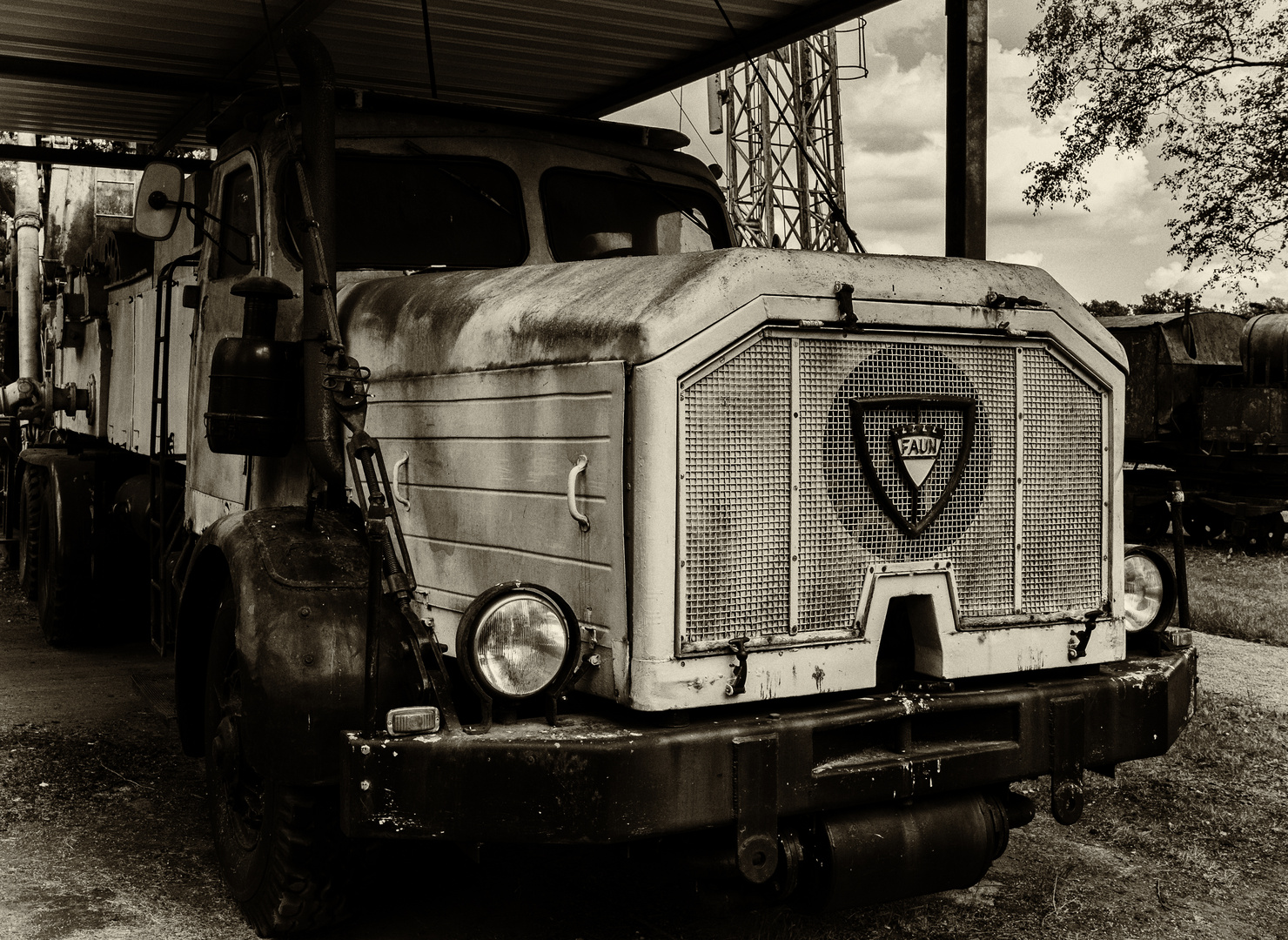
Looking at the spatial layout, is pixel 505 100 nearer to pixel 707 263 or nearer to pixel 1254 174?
pixel 707 263

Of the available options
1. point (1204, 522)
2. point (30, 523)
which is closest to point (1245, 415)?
point (1204, 522)

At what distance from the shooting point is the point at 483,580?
3686 millimetres

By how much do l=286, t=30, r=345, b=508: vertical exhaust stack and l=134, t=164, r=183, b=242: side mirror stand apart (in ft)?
3.21

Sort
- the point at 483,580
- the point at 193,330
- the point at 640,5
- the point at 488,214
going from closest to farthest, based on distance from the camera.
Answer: the point at 483,580 < the point at 488,214 < the point at 193,330 < the point at 640,5

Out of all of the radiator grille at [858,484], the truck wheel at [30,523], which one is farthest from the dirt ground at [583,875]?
the truck wheel at [30,523]

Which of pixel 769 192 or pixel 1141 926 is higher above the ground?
pixel 769 192

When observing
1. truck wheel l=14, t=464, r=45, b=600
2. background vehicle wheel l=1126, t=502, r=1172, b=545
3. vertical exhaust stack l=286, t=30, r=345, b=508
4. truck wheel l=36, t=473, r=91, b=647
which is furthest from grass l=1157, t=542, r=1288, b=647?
truck wheel l=14, t=464, r=45, b=600

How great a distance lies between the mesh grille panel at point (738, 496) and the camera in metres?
3.17

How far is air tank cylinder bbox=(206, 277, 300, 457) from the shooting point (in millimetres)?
4293

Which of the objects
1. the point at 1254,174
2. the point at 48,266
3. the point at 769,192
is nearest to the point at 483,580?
the point at 48,266

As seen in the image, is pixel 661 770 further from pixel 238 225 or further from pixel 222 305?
pixel 238 225

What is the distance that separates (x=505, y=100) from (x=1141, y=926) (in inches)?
235

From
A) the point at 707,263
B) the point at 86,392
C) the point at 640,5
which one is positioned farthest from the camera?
the point at 86,392

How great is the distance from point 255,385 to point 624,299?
5.31 feet
